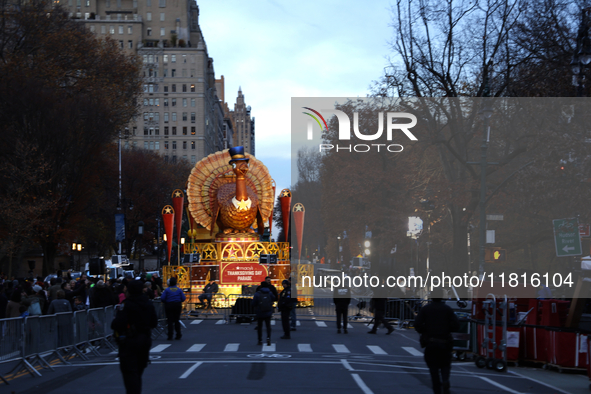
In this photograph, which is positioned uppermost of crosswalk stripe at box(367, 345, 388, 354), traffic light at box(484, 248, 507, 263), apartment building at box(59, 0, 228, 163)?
apartment building at box(59, 0, 228, 163)

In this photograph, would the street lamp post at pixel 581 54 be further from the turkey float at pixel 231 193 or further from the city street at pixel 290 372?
the turkey float at pixel 231 193

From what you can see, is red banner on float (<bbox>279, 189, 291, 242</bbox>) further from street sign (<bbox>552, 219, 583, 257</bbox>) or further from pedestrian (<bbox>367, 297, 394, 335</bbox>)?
street sign (<bbox>552, 219, 583, 257</bbox>)

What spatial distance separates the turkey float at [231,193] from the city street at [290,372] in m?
12.1

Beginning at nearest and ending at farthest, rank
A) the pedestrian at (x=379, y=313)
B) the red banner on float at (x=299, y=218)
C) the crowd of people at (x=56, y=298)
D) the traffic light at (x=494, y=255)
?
the crowd of people at (x=56, y=298)
the pedestrian at (x=379, y=313)
the traffic light at (x=494, y=255)
the red banner on float at (x=299, y=218)

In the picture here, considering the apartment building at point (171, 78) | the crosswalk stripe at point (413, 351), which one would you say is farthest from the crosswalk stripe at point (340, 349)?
the apartment building at point (171, 78)

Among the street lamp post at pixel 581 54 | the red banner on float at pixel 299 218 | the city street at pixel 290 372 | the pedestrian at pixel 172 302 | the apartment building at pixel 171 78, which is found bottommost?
the city street at pixel 290 372

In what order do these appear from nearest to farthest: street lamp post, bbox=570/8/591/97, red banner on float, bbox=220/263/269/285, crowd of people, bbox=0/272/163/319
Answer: crowd of people, bbox=0/272/163/319 < street lamp post, bbox=570/8/591/97 < red banner on float, bbox=220/263/269/285

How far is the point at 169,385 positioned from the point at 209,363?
2878 mm

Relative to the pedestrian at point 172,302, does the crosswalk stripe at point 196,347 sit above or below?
below

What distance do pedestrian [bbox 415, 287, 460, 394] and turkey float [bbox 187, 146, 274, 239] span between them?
67.4ft

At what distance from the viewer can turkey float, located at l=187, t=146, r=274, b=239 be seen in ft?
101

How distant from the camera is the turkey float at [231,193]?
1211 inches

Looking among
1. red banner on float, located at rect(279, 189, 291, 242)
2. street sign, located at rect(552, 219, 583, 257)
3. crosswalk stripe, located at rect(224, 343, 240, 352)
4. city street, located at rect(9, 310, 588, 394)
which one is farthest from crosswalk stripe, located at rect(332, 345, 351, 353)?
red banner on float, located at rect(279, 189, 291, 242)

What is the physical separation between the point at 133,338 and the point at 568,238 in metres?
10.2
